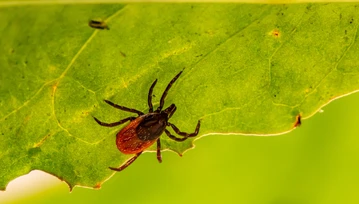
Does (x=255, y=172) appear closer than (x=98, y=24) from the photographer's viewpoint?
No

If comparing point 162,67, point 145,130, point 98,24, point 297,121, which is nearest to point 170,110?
point 162,67

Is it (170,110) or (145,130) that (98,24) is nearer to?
(170,110)

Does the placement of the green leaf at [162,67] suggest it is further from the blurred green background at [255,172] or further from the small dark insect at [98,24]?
the blurred green background at [255,172]

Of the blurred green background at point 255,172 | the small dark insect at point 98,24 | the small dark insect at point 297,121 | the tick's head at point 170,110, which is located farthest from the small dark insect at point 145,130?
the small dark insect at point 297,121

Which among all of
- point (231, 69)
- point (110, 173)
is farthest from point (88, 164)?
point (231, 69)

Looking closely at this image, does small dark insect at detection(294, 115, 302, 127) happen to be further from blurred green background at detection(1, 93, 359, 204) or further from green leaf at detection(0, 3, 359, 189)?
blurred green background at detection(1, 93, 359, 204)

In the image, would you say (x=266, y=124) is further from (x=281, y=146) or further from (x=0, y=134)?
(x=0, y=134)
